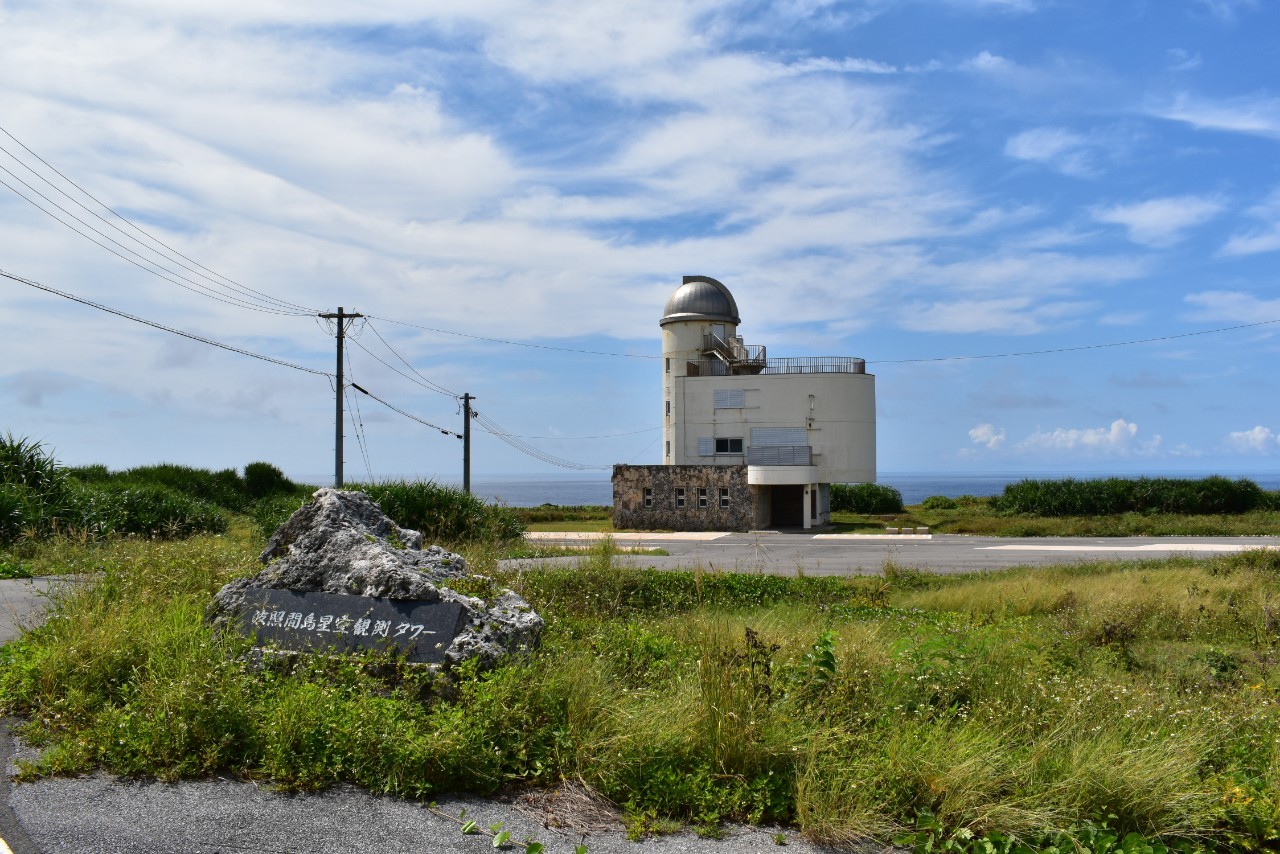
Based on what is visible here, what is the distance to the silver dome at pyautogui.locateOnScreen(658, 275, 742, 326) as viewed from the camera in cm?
4519

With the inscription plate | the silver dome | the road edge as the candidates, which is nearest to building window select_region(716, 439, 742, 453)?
the silver dome

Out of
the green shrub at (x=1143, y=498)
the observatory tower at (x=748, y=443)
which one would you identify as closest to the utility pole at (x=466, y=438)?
the observatory tower at (x=748, y=443)

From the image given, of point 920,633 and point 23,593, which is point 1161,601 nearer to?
point 920,633

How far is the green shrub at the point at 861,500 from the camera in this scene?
54562 millimetres

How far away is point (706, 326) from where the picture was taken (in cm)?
4512

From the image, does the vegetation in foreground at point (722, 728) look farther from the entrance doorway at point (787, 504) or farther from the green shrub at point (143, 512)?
the entrance doorway at point (787, 504)

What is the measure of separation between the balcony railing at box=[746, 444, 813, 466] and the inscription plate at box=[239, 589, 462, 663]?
34905mm

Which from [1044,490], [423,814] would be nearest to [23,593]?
[423,814]

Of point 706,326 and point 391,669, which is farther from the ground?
point 706,326

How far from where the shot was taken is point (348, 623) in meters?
6.73

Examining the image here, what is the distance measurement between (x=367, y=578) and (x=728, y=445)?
120 feet

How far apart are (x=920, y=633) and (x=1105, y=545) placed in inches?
934

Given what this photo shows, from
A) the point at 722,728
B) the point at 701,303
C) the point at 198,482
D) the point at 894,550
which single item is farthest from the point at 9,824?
the point at 701,303

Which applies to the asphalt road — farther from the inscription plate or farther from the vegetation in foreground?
the vegetation in foreground
